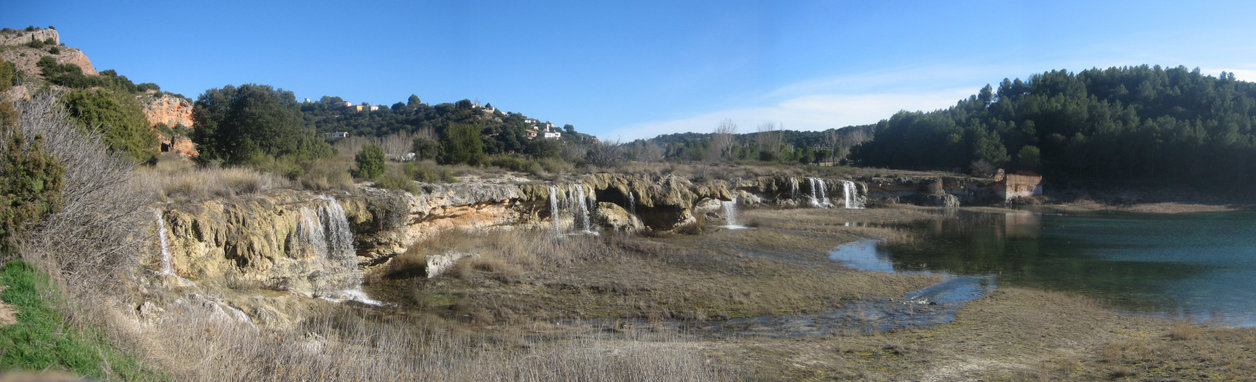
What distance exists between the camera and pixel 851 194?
41938mm

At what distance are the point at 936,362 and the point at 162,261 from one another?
1198 centimetres

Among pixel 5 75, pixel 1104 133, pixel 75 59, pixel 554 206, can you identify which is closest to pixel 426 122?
pixel 75 59

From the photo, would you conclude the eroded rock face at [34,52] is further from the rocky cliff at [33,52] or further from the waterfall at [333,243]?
the waterfall at [333,243]

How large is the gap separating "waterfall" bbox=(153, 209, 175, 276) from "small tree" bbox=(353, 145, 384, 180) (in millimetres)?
8357

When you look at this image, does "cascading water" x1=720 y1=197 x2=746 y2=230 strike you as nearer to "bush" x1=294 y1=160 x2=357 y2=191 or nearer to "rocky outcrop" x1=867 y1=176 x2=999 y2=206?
"bush" x1=294 y1=160 x2=357 y2=191

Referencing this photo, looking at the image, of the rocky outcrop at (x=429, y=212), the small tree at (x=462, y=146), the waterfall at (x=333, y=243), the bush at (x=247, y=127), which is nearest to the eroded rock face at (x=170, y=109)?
the bush at (x=247, y=127)

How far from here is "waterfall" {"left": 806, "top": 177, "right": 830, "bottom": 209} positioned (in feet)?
132

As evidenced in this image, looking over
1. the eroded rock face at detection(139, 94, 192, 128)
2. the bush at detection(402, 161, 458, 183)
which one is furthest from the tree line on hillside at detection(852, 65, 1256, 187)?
the eroded rock face at detection(139, 94, 192, 128)

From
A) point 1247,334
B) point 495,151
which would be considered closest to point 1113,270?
point 1247,334

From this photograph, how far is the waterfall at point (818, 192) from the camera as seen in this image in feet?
132

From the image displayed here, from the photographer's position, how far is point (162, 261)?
1051 centimetres

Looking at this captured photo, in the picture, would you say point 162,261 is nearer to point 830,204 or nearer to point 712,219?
point 712,219

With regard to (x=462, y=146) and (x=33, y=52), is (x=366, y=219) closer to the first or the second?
(x=462, y=146)

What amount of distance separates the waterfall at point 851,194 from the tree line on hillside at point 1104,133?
17314mm
